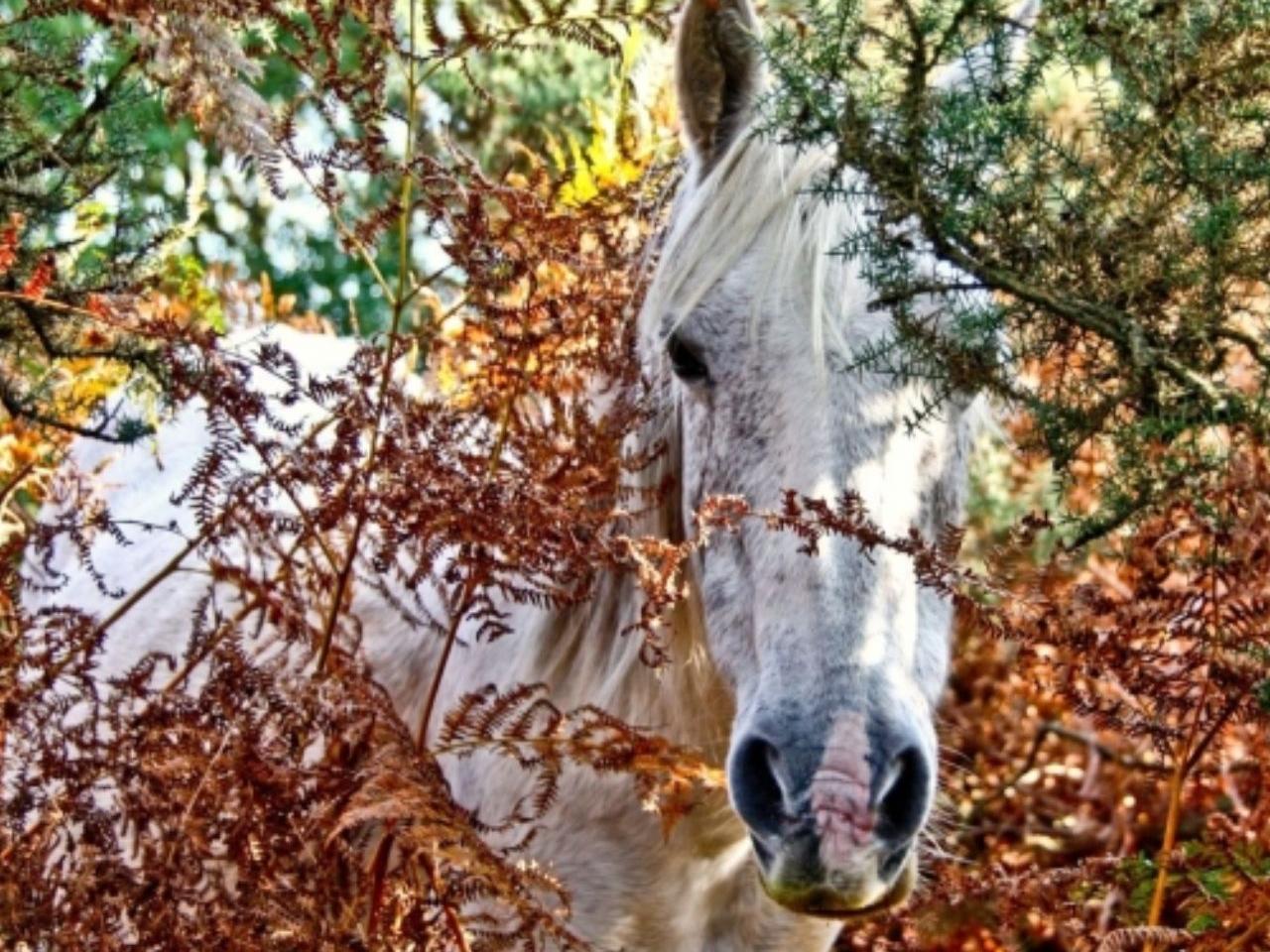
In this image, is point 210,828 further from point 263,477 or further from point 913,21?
point 913,21

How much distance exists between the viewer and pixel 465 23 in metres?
2.89

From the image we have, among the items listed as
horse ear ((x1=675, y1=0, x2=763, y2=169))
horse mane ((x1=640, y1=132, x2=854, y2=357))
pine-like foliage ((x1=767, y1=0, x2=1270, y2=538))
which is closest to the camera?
pine-like foliage ((x1=767, y1=0, x2=1270, y2=538))

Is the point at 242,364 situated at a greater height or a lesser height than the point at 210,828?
greater

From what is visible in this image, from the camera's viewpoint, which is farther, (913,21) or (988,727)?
(988,727)

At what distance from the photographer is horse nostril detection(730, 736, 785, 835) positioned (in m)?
2.54

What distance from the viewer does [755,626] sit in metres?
2.85

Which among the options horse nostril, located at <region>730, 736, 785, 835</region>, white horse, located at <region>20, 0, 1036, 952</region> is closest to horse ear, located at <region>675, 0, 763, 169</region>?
white horse, located at <region>20, 0, 1036, 952</region>

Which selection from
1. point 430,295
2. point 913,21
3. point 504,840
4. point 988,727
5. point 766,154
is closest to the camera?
point 913,21

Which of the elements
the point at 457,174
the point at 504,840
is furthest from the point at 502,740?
the point at 457,174

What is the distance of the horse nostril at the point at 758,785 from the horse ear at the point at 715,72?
1255mm

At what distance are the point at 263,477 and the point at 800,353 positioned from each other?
878 mm

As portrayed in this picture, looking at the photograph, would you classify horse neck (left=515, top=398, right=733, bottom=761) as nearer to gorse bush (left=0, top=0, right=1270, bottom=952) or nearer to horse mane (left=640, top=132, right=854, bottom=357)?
gorse bush (left=0, top=0, right=1270, bottom=952)

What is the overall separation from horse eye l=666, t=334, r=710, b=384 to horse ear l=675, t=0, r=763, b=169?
434 millimetres

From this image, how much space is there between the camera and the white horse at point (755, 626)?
99.1 inches
